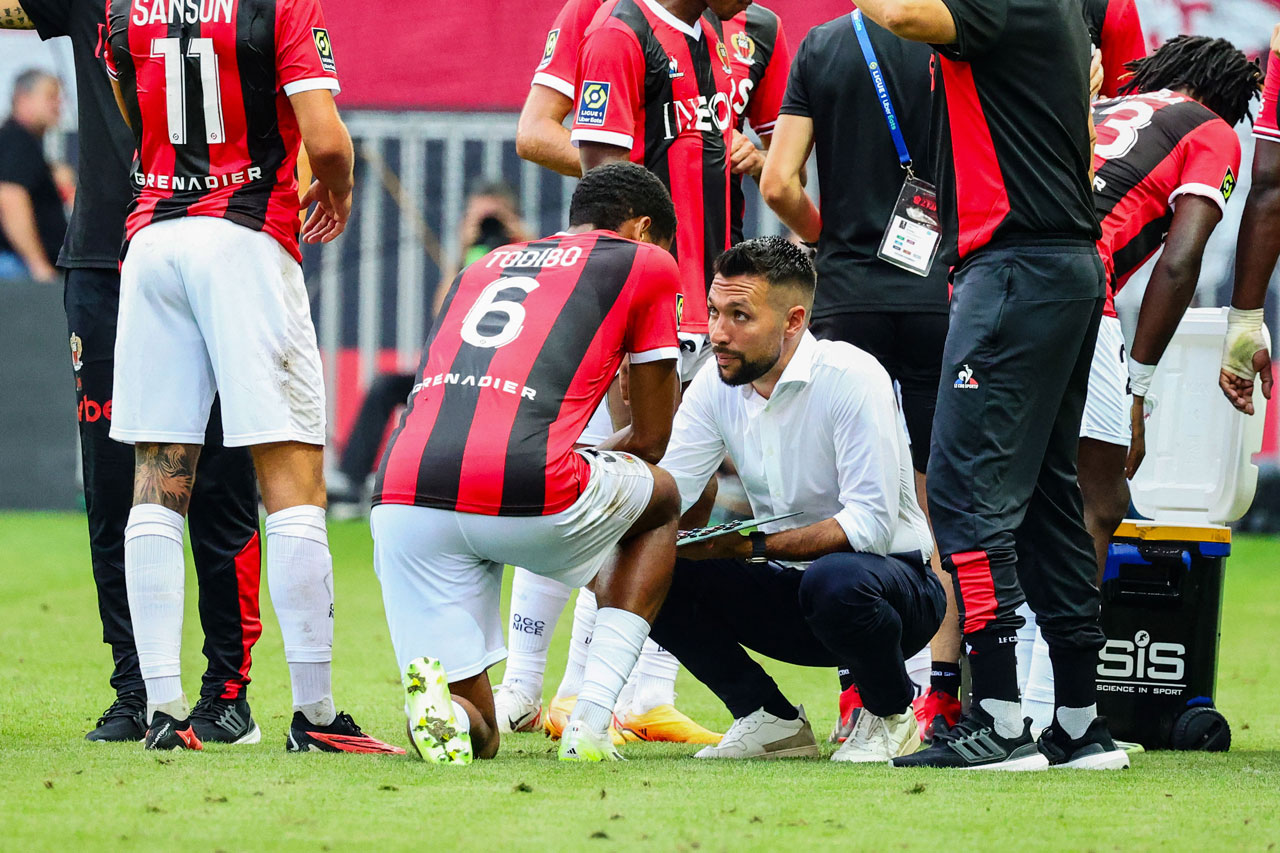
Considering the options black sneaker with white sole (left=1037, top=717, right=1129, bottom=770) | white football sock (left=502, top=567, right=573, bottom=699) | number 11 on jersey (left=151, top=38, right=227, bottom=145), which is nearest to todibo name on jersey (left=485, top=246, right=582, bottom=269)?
number 11 on jersey (left=151, top=38, right=227, bottom=145)

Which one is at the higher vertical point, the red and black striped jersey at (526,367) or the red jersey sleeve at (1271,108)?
the red jersey sleeve at (1271,108)

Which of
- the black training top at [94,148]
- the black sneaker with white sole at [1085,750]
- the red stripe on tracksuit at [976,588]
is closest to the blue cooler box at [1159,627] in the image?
the black sneaker with white sole at [1085,750]

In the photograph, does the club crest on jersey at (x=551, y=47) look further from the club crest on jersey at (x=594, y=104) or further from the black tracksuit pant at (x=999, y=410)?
the black tracksuit pant at (x=999, y=410)

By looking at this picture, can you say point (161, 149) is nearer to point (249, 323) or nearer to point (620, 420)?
point (249, 323)

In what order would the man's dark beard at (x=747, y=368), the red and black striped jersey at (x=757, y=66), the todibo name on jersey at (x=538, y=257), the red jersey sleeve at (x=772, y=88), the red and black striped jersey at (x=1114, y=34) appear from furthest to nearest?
the red jersey sleeve at (x=772, y=88) < the red and black striped jersey at (x=1114, y=34) < the red and black striped jersey at (x=757, y=66) < the man's dark beard at (x=747, y=368) < the todibo name on jersey at (x=538, y=257)

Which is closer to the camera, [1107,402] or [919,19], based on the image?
[919,19]

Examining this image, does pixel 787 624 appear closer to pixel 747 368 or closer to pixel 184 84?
pixel 747 368

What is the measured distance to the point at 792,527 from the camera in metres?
4.22

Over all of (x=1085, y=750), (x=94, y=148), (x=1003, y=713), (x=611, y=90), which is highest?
(x=611, y=90)

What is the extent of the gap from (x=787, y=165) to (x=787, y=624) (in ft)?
4.88

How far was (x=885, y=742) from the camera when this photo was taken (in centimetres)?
403

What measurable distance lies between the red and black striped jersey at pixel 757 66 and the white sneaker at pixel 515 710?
1.61m

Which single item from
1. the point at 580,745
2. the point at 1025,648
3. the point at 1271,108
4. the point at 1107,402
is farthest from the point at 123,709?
the point at 1271,108

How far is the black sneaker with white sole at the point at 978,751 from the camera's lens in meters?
3.77
